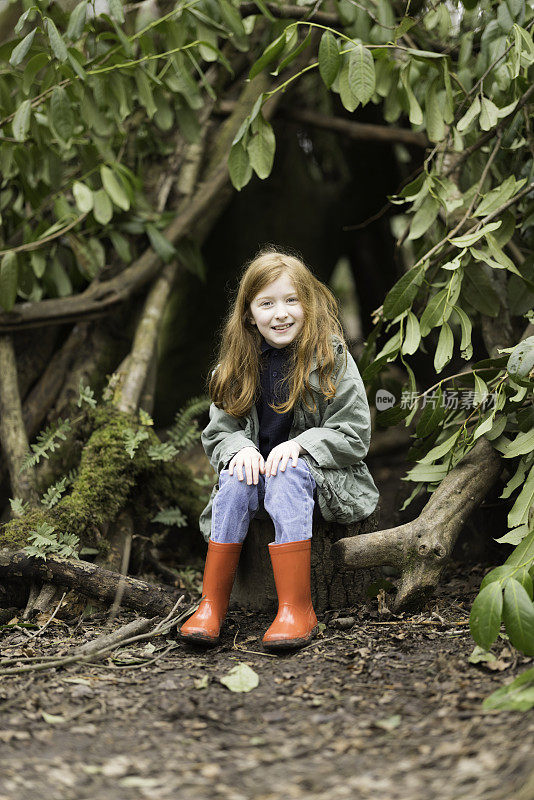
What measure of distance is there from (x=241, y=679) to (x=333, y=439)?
84cm

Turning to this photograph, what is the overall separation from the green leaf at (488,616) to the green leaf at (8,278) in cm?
243

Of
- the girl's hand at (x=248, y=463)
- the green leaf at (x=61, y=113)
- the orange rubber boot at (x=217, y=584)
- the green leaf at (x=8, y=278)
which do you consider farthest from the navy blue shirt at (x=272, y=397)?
the green leaf at (x=8, y=278)

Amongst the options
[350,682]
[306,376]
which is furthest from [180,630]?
[306,376]

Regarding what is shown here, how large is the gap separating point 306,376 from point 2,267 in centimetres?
156

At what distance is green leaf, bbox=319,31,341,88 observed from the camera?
2631mm

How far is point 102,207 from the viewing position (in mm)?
3439

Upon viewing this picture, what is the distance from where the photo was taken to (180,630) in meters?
2.44

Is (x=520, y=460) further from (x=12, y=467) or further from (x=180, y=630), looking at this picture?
(x=12, y=467)

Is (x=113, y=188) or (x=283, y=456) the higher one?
(x=113, y=188)

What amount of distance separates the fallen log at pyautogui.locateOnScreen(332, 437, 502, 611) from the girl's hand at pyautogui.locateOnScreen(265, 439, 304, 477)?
35cm

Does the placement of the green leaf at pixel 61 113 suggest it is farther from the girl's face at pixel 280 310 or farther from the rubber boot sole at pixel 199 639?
the rubber boot sole at pixel 199 639

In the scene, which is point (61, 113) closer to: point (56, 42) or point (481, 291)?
point (56, 42)

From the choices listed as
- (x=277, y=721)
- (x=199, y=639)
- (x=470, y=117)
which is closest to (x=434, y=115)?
(x=470, y=117)

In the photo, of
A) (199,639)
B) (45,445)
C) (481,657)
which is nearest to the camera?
(481,657)
